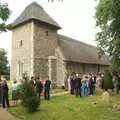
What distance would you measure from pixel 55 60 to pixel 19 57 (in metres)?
4.33

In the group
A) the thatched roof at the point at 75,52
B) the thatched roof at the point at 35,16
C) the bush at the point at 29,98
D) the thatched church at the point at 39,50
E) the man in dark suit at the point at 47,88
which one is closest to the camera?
the bush at the point at 29,98

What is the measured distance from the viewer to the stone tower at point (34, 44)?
37844 millimetres

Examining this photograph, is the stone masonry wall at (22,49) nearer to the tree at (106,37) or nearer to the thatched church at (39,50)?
the thatched church at (39,50)

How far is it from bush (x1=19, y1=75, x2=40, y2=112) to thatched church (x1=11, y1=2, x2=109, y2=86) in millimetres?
16272

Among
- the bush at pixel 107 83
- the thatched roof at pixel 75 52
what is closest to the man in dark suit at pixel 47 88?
the bush at pixel 107 83

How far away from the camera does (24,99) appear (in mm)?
20703

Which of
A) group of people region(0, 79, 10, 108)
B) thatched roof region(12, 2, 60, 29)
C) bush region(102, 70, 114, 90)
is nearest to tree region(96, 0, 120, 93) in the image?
bush region(102, 70, 114, 90)

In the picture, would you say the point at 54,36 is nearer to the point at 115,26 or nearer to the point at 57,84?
the point at 57,84

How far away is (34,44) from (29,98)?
17868mm

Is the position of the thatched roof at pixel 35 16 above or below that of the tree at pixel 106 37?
above

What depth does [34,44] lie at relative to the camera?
37844 millimetres

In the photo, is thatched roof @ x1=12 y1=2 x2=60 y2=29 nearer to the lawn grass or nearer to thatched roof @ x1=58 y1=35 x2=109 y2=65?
thatched roof @ x1=58 y1=35 x2=109 y2=65

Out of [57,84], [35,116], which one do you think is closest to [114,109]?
[35,116]

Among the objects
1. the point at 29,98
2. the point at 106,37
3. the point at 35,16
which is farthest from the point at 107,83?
the point at 29,98
